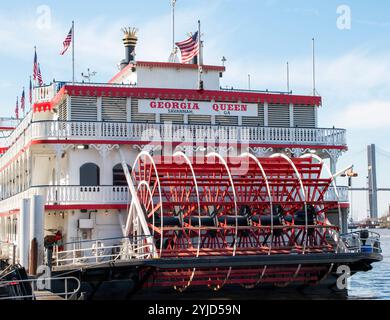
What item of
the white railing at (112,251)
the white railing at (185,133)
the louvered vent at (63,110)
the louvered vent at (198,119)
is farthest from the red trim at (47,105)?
the white railing at (112,251)

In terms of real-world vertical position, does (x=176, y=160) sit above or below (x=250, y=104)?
below

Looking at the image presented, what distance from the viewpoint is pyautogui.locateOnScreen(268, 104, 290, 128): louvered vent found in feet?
69.2

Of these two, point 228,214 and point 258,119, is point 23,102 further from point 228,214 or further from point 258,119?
point 228,214

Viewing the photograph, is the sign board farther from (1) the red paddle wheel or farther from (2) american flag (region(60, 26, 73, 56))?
(2) american flag (region(60, 26, 73, 56))

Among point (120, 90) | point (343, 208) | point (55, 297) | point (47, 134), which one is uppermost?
point (120, 90)

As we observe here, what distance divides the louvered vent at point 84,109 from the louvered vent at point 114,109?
0.26 meters

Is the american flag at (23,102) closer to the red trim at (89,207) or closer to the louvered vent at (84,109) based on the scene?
the louvered vent at (84,109)

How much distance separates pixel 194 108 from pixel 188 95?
379 mm

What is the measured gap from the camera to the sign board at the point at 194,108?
65.4ft

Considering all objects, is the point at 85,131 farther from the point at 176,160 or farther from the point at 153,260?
the point at 153,260

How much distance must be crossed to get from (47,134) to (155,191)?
9.84 feet

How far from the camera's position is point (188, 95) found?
20.1 meters

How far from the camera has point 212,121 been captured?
20438 mm
